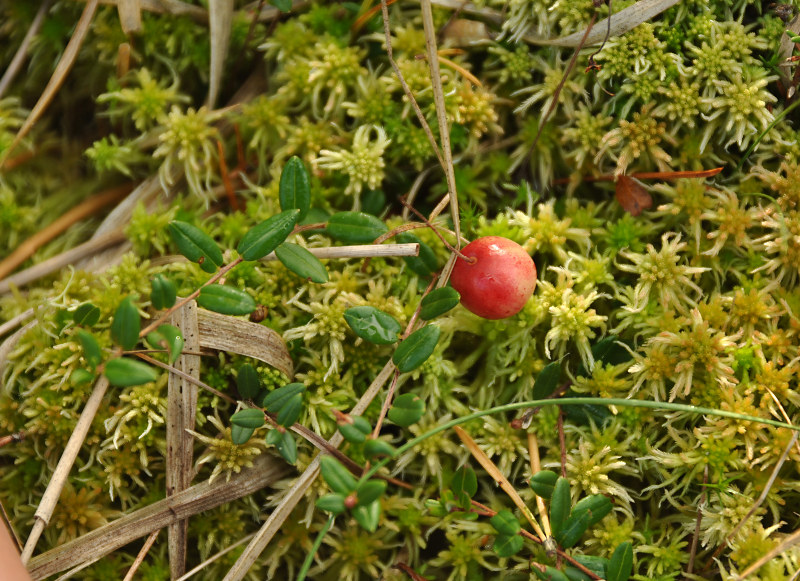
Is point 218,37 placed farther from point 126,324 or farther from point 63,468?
point 63,468

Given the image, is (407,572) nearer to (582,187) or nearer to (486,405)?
(486,405)

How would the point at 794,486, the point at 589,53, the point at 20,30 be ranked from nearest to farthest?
the point at 794,486 < the point at 589,53 < the point at 20,30

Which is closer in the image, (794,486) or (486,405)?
(794,486)

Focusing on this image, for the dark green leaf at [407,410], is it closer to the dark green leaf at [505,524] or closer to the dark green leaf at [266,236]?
the dark green leaf at [505,524]

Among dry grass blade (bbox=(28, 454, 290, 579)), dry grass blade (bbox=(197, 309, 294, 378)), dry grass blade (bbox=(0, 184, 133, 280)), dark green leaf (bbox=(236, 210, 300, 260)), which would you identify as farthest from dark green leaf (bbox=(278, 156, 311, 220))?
dry grass blade (bbox=(0, 184, 133, 280))

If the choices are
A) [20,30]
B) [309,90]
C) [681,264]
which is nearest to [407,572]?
[681,264]

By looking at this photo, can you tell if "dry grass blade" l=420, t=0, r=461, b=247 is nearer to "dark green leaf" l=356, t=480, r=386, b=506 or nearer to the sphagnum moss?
the sphagnum moss

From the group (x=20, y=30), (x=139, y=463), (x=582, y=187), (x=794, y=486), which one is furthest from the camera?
(x=20, y=30)
